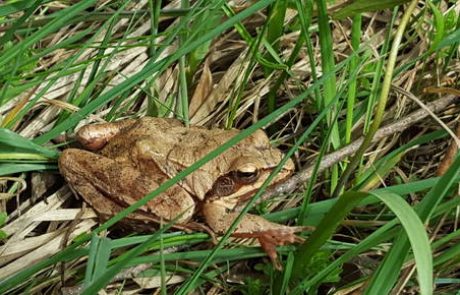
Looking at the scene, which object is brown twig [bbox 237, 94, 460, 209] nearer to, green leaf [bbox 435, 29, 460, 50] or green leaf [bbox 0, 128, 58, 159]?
green leaf [bbox 435, 29, 460, 50]

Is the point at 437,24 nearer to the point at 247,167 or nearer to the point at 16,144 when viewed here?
the point at 247,167

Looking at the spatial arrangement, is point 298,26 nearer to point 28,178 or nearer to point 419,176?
point 419,176

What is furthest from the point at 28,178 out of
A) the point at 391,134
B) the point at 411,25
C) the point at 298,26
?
the point at 411,25

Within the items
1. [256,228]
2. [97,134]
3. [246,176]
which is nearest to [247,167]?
[246,176]

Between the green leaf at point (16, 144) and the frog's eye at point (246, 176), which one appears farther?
the frog's eye at point (246, 176)

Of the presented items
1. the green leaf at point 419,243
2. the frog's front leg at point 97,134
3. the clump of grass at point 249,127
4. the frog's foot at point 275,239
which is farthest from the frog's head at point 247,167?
the green leaf at point 419,243

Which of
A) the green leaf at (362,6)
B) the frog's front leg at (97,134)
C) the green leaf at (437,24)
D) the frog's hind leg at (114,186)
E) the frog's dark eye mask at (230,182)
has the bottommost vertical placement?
the frog's dark eye mask at (230,182)

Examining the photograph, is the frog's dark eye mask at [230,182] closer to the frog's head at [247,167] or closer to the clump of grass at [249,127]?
the frog's head at [247,167]
